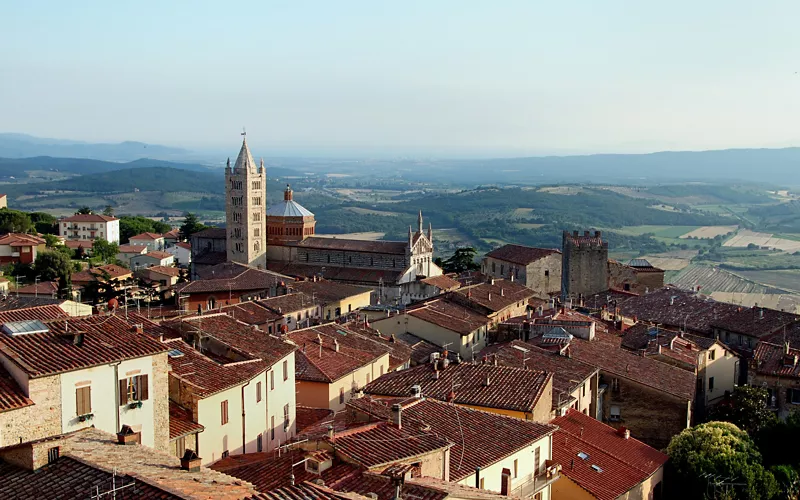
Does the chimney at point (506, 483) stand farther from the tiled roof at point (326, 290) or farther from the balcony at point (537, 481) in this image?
the tiled roof at point (326, 290)

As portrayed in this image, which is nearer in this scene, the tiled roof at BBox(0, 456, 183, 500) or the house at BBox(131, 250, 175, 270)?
the tiled roof at BBox(0, 456, 183, 500)

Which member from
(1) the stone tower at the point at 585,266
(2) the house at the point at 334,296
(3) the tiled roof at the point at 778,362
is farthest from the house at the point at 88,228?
(3) the tiled roof at the point at 778,362

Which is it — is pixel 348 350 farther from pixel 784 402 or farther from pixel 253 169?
pixel 253 169

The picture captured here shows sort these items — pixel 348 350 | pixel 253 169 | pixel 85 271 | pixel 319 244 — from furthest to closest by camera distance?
pixel 253 169
pixel 319 244
pixel 85 271
pixel 348 350

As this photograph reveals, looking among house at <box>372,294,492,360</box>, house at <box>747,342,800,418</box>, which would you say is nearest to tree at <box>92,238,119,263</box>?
house at <box>372,294,492,360</box>

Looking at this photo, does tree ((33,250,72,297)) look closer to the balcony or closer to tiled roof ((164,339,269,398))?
tiled roof ((164,339,269,398))

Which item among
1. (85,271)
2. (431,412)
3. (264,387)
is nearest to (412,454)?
(431,412)

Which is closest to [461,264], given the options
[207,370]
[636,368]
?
[636,368]
